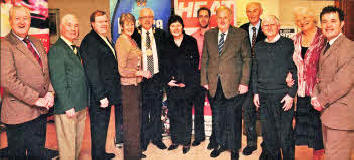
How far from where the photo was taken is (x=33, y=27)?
3.12 m

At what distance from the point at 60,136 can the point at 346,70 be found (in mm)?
2769

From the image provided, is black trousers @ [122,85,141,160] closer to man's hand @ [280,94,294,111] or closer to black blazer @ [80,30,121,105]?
black blazer @ [80,30,121,105]

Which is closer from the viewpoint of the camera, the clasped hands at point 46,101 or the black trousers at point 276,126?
the clasped hands at point 46,101

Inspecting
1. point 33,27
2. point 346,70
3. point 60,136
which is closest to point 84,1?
point 33,27

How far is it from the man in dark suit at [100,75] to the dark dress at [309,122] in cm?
197

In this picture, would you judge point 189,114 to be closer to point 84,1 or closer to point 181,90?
point 181,90

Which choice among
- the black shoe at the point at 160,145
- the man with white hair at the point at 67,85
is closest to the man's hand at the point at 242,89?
the black shoe at the point at 160,145

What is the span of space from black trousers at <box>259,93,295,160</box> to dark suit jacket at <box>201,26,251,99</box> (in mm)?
384

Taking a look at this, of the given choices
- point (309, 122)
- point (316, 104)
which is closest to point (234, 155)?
point (309, 122)

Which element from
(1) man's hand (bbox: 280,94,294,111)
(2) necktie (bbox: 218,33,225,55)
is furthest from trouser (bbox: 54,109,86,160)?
(1) man's hand (bbox: 280,94,294,111)

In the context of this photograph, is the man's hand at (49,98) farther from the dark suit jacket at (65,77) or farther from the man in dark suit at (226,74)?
the man in dark suit at (226,74)

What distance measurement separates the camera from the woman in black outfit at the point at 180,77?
12.6 feet

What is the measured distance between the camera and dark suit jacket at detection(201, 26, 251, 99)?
359 centimetres

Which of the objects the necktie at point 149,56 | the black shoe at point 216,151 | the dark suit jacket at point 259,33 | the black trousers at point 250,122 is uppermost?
the dark suit jacket at point 259,33
